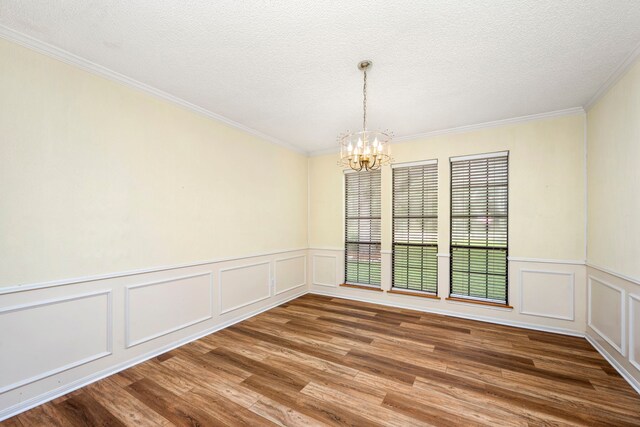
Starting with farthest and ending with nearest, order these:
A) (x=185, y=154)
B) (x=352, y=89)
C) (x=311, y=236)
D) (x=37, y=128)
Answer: (x=311, y=236), (x=185, y=154), (x=352, y=89), (x=37, y=128)

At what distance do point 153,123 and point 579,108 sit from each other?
205 inches

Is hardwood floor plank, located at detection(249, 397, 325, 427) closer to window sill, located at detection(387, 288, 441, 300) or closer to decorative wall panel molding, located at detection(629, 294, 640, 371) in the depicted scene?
decorative wall panel molding, located at detection(629, 294, 640, 371)

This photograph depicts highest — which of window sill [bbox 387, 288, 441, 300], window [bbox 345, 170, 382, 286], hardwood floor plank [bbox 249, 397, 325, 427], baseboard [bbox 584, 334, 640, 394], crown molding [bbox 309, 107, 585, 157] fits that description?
crown molding [bbox 309, 107, 585, 157]

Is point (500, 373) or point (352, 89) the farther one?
point (352, 89)

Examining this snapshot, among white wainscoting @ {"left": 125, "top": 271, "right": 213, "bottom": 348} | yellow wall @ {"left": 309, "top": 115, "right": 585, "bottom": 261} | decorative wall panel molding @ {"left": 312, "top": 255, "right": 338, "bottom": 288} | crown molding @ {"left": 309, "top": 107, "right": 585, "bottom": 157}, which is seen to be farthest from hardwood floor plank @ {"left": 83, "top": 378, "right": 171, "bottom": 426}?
crown molding @ {"left": 309, "top": 107, "right": 585, "bottom": 157}

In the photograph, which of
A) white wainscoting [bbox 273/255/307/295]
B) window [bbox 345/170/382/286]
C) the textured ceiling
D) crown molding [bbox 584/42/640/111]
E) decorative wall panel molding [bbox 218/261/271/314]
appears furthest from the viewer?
window [bbox 345/170/382/286]

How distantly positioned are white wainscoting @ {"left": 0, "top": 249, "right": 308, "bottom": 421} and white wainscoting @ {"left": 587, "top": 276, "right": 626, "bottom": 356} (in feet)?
14.4

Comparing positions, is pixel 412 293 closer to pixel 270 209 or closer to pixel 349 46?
pixel 270 209

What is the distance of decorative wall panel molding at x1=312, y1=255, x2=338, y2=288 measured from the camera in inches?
213

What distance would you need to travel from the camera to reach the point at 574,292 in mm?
3543

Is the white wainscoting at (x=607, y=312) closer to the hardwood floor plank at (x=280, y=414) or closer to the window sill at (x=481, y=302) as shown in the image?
the window sill at (x=481, y=302)

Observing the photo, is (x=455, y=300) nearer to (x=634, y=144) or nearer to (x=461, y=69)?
(x=634, y=144)

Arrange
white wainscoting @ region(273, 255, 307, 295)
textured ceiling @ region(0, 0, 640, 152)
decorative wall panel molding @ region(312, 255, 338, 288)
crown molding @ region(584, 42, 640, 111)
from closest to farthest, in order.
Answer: textured ceiling @ region(0, 0, 640, 152) → crown molding @ region(584, 42, 640, 111) → white wainscoting @ region(273, 255, 307, 295) → decorative wall panel molding @ region(312, 255, 338, 288)

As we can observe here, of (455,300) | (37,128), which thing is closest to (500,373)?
(455,300)
